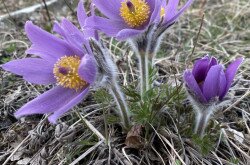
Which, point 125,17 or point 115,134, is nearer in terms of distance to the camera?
point 125,17

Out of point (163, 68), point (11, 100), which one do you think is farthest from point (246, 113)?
point (11, 100)

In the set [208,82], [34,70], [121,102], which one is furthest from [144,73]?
[34,70]

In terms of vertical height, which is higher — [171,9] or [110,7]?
[110,7]

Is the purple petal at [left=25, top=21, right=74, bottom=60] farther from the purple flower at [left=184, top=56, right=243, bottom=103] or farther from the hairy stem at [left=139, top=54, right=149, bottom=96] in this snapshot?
the purple flower at [left=184, top=56, right=243, bottom=103]

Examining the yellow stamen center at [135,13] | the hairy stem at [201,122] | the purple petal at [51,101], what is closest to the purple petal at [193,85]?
the hairy stem at [201,122]

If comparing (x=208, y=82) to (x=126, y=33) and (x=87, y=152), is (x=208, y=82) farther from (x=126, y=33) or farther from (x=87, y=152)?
(x=87, y=152)

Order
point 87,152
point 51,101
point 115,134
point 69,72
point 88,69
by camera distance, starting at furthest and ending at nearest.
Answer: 1. point 115,134
2. point 87,152
3. point 51,101
4. point 69,72
5. point 88,69
